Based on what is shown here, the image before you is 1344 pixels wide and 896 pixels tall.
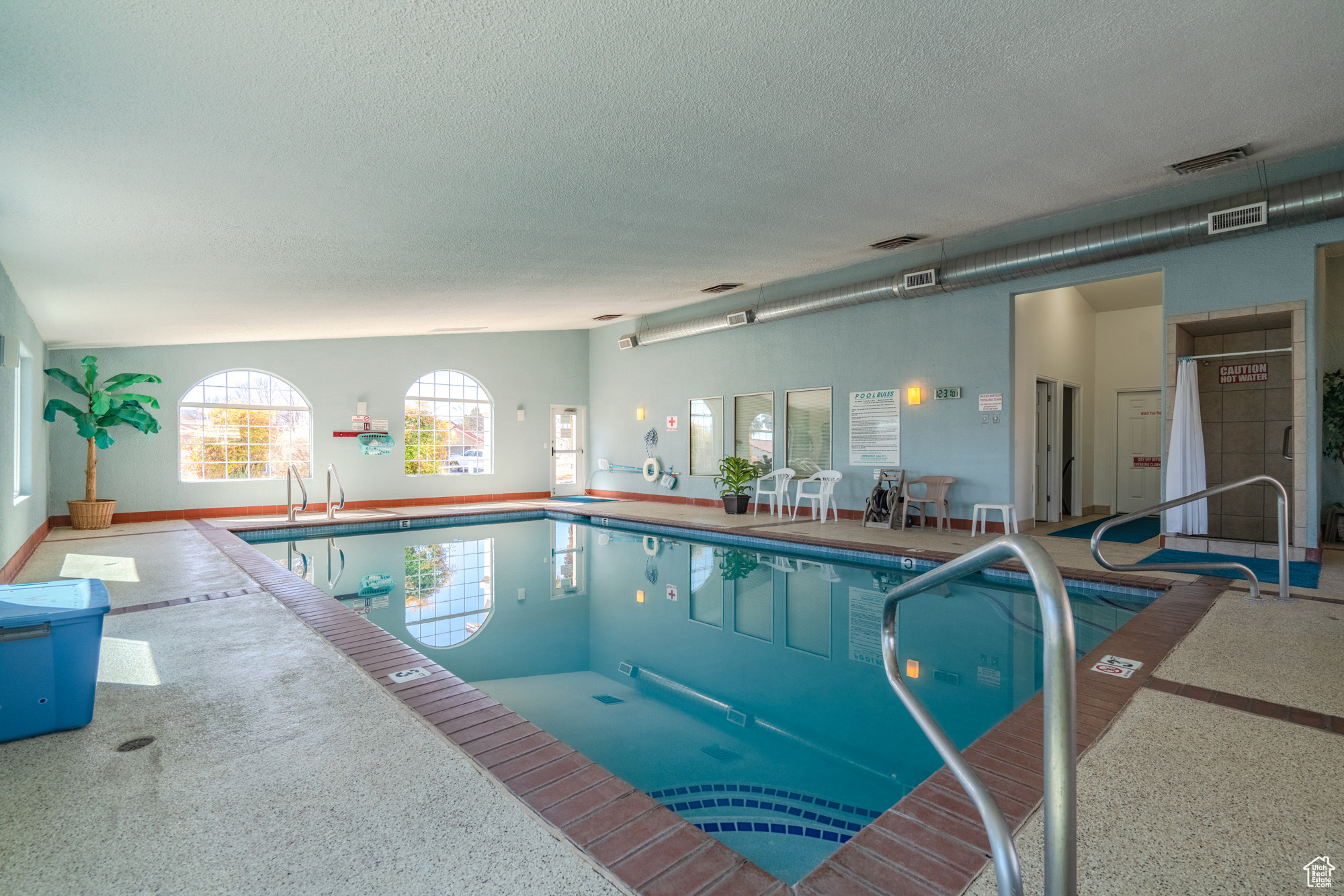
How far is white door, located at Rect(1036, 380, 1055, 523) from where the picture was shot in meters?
8.30

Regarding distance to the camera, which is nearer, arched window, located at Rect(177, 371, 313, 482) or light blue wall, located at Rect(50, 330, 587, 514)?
light blue wall, located at Rect(50, 330, 587, 514)

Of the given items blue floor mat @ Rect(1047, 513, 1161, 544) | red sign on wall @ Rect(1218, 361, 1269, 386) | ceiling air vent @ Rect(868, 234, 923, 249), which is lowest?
blue floor mat @ Rect(1047, 513, 1161, 544)

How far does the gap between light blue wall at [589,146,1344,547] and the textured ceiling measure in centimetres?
92

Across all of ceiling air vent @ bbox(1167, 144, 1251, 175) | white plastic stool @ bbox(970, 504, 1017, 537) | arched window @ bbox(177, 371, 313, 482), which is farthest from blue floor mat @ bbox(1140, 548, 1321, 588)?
arched window @ bbox(177, 371, 313, 482)

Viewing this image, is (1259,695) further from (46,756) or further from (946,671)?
(46,756)

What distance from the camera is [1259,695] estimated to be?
2.61 m

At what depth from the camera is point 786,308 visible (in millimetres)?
8992

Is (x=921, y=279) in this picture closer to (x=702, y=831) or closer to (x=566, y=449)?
(x=702, y=831)

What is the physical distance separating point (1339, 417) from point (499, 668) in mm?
7518

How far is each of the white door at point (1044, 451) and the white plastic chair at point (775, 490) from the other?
3.02 m

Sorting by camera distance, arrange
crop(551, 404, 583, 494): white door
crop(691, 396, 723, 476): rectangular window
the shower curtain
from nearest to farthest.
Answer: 1. the shower curtain
2. crop(691, 396, 723, 476): rectangular window
3. crop(551, 404, 583, 494): white door

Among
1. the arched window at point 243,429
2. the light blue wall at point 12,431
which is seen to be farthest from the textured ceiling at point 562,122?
the arched window at point 243,429

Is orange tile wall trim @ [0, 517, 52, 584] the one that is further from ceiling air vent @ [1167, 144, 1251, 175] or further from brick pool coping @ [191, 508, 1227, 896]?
ceiling air vent @ [1167, 144, 1251, 175]

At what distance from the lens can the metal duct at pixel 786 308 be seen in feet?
26.1
